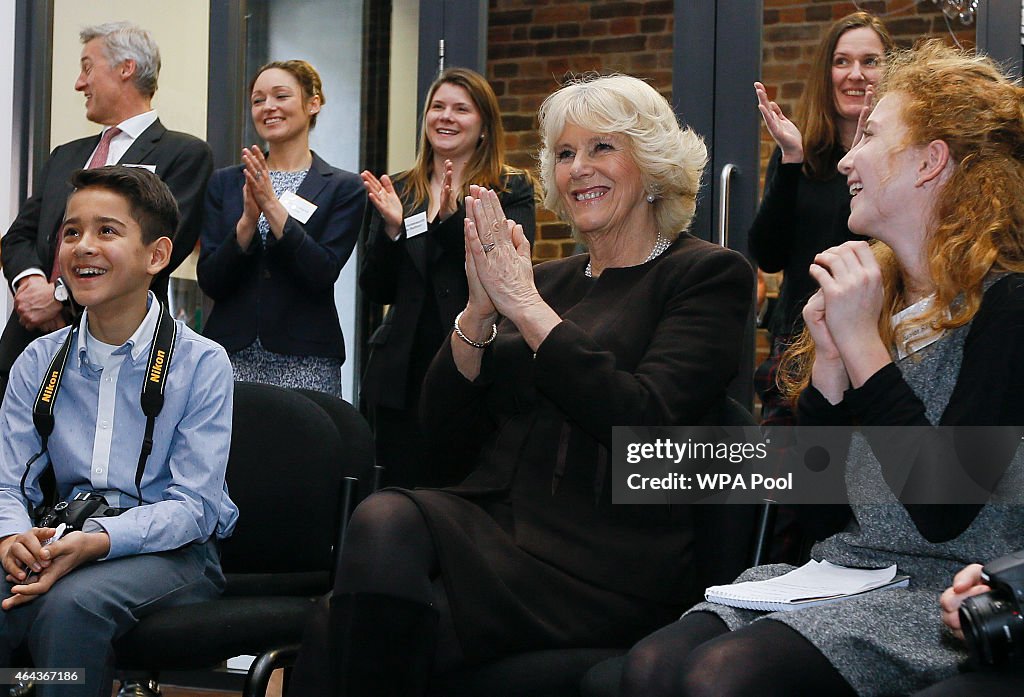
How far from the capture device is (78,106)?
15.3 feet

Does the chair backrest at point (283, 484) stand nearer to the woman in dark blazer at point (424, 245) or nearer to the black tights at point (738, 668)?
the black tights at point (738, 668)

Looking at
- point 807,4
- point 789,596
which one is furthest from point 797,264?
point 789,596

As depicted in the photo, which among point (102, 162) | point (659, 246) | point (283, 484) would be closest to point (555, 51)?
point (102, 162)

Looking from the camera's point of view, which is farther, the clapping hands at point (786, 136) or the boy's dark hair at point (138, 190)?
the clapping hands at point (786, 136)

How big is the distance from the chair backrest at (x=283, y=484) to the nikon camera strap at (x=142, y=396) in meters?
0.19

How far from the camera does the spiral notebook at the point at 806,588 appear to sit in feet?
5.38

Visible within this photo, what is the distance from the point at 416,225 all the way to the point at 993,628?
240 cm

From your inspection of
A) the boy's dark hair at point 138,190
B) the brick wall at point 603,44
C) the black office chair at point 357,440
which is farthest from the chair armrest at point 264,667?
the brick wall at point 603,44

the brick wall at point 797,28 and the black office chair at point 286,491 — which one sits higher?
the brick wall at point 797,28

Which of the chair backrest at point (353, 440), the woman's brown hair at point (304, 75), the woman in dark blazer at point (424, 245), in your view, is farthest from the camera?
the woman's brown hair at point (304, 75)

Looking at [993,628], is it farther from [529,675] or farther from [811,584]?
[529,675]

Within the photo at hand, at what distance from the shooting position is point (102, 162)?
3916 mm

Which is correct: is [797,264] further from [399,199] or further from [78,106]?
[78,106]

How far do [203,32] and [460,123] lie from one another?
1.33 metres
